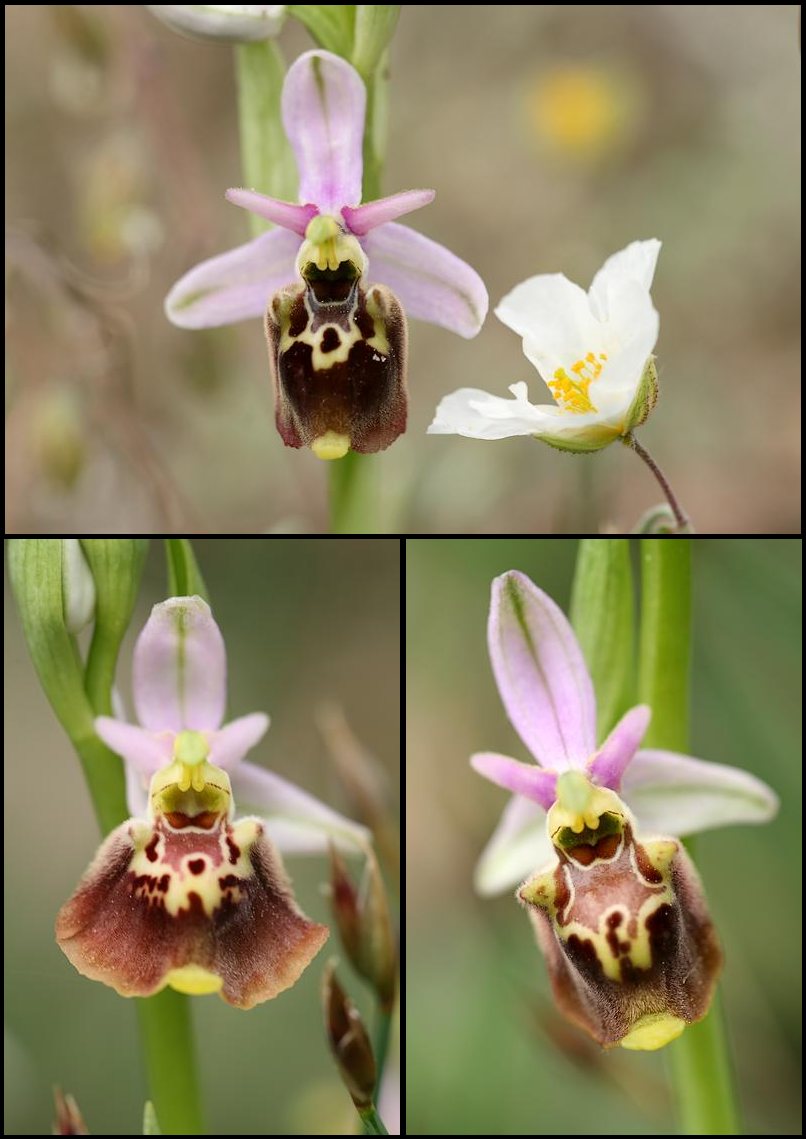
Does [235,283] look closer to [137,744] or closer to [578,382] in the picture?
[578,382]

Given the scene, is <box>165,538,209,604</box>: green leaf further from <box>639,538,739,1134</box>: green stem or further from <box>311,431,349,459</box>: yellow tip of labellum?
<box>639,538,739,1134</box>: green stem

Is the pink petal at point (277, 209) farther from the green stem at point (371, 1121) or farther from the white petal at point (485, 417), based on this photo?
the green stem at point (371, 1121)

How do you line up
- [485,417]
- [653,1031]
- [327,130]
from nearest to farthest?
[653,1031]
[485,417]
[327,130]

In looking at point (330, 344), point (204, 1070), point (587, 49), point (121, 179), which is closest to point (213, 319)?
point (330, 344)

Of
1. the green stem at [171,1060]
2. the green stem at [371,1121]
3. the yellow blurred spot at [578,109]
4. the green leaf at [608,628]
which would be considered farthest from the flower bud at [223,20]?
the yellow blurred spot at [578,109]

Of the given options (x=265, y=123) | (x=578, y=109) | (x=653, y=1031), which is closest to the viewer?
(x=653, y=1031)

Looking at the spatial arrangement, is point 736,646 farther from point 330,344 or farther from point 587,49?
point 587,49

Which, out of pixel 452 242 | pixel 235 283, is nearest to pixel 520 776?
pixel 235 283
